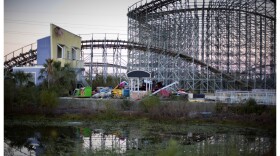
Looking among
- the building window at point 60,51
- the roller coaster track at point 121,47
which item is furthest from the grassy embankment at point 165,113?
the roller coaster track at point 121,47

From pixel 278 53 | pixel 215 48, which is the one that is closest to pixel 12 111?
pixel 278 53

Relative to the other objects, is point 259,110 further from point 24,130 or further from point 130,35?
point 130,35

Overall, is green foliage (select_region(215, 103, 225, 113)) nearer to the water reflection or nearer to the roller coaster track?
the water reflection

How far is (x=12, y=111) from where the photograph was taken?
14.4m

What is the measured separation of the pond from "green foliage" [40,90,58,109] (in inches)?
67.9

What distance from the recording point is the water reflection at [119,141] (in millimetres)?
9297

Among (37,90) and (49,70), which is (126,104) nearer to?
(37,90)

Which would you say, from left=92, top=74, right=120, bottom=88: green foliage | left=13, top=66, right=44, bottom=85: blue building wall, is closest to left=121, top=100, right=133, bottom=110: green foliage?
left=13, top=66, right=44, bottom=85: blue building wall

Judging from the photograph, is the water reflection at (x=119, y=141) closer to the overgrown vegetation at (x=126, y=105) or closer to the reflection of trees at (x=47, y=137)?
the reflection of trees at (x=47, y=137)

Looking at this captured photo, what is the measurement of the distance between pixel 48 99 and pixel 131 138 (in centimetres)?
579

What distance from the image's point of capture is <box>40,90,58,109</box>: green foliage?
50.0 ft

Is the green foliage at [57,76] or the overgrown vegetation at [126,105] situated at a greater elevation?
the green foliage at [57,76]

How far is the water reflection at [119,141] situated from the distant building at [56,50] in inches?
336

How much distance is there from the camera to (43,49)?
71.2ft
